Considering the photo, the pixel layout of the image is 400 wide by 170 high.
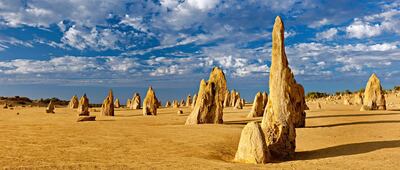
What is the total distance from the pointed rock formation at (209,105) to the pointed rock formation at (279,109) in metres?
7.43

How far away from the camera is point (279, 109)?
546 inches

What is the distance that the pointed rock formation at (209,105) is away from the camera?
22516 mm

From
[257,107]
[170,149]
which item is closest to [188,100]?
[257,107]

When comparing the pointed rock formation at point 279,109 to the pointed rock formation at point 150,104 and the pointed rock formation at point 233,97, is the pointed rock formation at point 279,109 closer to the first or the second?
the pointed rock formation at point 150,104

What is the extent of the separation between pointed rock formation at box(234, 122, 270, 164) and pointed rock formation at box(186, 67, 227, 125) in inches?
425

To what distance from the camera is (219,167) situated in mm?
10031

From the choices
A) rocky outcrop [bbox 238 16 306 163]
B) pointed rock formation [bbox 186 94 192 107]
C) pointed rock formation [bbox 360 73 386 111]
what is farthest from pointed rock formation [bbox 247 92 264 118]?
pointed rock formation [bbox 186 94 192 107]

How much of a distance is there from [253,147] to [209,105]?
11.5 metres

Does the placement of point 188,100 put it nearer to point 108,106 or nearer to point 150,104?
point 150,104

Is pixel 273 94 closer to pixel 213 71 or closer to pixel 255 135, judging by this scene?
pixel 255 135

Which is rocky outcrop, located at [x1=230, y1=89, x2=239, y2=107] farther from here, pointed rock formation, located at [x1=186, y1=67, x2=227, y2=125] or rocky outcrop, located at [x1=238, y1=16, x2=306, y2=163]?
rocky outcrop, located at [x1=238, y1=16, x2=306, y2=163]

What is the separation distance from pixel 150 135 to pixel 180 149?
10.9ft

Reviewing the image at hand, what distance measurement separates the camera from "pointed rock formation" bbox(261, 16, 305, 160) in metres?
12.8

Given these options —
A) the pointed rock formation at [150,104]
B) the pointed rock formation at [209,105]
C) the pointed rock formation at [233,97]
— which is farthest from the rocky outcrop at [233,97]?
the pointed rock formation at [209,105]
